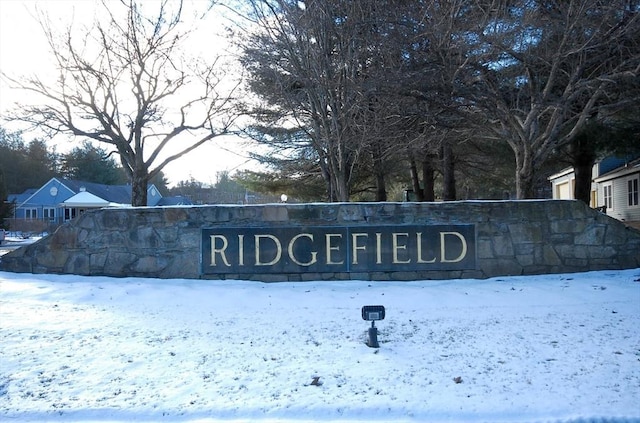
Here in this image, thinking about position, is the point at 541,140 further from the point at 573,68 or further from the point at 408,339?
the point at 408,339

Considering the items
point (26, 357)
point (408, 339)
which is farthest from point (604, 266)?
point (26, 357)

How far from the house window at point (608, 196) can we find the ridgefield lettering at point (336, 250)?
21.2 metres

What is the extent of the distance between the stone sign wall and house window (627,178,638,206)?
55.2ft

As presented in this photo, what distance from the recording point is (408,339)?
4.74m

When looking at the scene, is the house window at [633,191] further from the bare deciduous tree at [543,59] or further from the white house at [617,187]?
the bare deciduous tree at [543,59]

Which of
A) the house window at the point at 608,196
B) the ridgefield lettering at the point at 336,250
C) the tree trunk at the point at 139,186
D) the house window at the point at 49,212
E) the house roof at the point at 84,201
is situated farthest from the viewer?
the house window at the point at 49,212

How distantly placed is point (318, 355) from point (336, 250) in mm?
3408

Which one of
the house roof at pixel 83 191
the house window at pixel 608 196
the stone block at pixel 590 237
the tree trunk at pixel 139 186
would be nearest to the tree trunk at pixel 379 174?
the tree trunk at pixel 139 186

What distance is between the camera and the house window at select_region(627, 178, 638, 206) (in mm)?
22344

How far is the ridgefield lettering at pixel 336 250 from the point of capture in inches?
301

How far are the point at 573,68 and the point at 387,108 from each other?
3.36m

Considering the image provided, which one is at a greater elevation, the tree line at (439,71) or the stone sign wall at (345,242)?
the tree line at (439,71)

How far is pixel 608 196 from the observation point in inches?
1030

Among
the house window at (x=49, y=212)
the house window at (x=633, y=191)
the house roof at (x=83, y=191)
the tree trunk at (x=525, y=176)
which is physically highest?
the house roof at (x=83, y=191)
